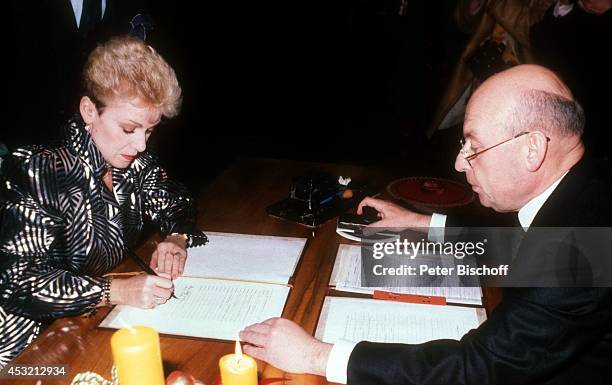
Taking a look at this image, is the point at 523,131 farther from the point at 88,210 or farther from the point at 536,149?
the point at 88,210

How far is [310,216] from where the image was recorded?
192 centimetres

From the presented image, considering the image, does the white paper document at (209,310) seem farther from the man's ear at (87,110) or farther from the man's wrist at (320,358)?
the man's ear at (87,110)

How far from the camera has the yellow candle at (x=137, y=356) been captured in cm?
80

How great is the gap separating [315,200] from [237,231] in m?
0.33

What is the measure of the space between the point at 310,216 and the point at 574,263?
996 mm

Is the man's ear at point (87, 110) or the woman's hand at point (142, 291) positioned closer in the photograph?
the woman's hand at point (142, 291)

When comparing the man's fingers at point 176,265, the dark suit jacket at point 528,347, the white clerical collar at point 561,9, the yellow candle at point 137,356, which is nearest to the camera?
the yellow candle at point 137,356

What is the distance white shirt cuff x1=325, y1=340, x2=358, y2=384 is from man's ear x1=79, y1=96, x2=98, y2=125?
1.04 m

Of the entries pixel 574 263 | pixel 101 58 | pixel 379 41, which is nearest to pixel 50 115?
pixel 101 58

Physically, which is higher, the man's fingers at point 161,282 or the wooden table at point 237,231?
the man's fingers at point 161,282

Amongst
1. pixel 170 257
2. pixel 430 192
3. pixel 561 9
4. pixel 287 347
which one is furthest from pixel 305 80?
pixel 287 347

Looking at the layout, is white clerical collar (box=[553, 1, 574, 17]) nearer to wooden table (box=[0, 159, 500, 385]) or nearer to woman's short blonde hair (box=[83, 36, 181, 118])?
wooden table (box=[0, 159, 500, 385])

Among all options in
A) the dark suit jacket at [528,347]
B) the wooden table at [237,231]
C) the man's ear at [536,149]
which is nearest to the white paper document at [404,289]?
the wooden table at [237,231]

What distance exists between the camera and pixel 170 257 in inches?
61.9
